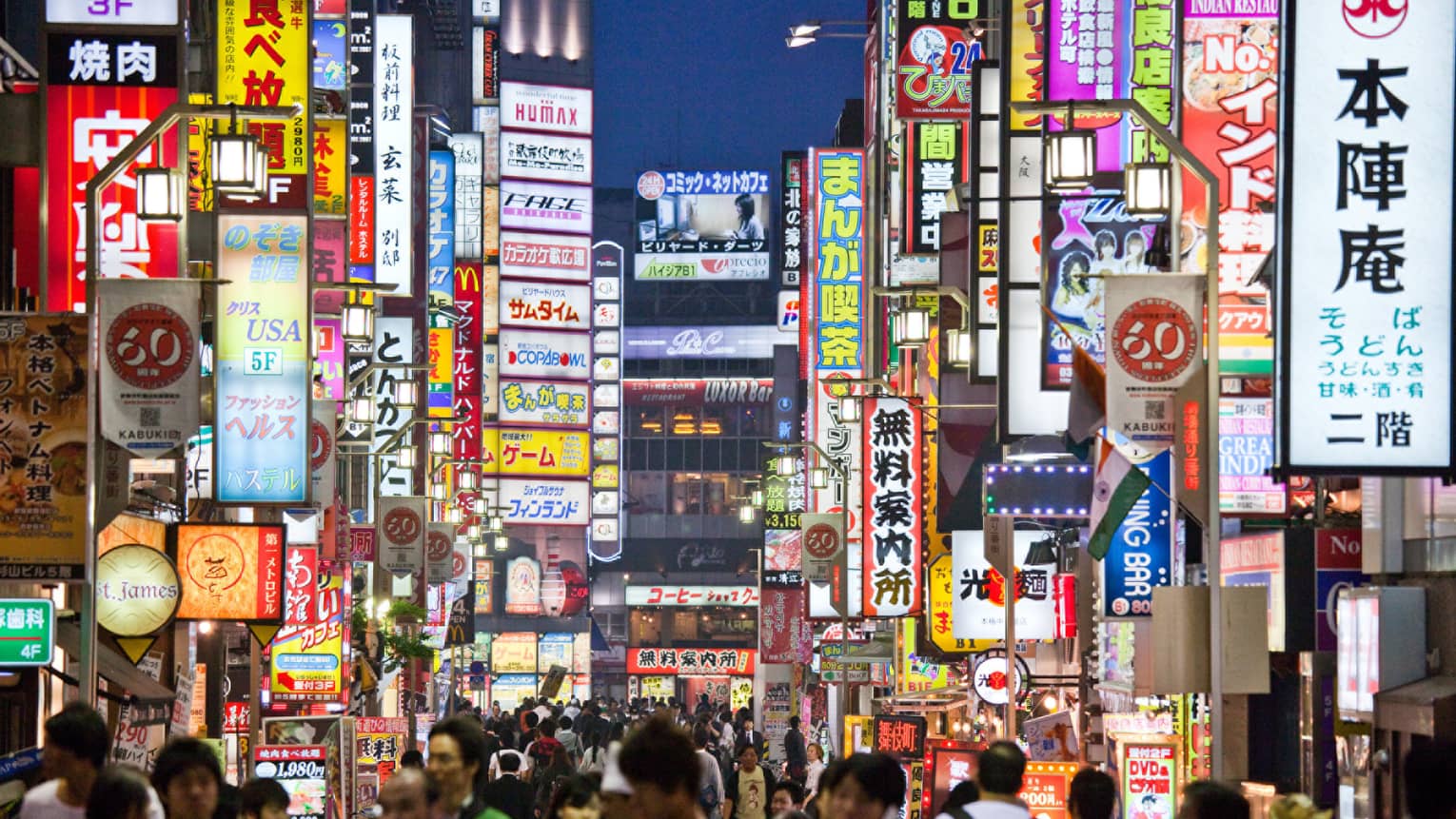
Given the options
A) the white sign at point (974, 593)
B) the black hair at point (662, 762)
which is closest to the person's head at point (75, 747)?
the black hair at point (662, 762)

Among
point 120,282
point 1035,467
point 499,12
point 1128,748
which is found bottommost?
point 1128,748

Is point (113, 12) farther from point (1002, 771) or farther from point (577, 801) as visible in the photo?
point (1002, 771)

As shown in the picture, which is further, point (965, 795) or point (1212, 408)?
point (1212, 408)

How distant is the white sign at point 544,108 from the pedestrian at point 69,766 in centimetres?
5549

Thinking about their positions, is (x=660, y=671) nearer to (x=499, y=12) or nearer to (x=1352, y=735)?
(x=499, y=12)

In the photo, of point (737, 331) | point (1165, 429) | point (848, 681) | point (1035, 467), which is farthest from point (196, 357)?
point (737, 331)

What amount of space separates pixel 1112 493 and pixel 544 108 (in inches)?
1980

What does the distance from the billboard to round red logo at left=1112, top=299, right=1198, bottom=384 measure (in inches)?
3320

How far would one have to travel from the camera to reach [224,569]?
2044 cm

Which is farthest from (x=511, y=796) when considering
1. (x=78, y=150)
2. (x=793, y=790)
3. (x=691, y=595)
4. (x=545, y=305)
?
(x=691, y=595)

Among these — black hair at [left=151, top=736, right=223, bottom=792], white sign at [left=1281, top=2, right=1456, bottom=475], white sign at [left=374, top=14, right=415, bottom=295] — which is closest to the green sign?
black hair at [left=151, top=736, right=223, bottom=792]

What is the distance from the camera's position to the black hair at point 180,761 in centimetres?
853

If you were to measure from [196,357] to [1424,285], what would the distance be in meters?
7.86

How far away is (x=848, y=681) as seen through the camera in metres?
38.7
